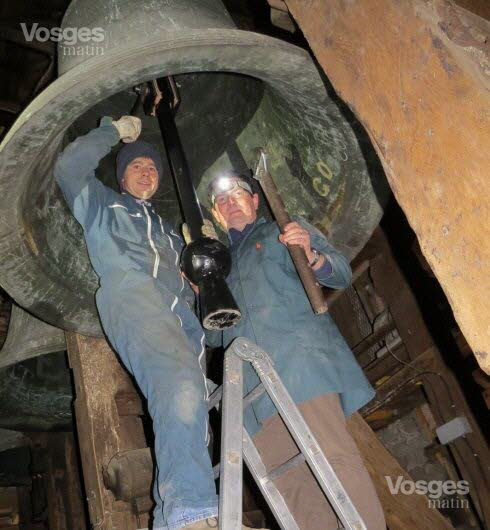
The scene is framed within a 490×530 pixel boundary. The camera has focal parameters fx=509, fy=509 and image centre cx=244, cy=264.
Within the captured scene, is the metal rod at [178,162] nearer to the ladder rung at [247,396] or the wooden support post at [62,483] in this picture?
the ladder rung at [247,396]

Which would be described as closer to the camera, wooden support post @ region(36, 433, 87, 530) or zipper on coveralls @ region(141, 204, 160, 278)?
zipper on coveralls @ region(141, 204, 160, 278)

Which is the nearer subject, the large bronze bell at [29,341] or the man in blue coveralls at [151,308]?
the man in blue coveralls at [151,308]

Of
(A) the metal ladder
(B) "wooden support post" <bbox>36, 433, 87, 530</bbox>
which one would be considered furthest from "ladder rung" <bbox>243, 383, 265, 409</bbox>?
(B) "wooden support post" <bbox>36, 433, 87, 530</bbox>

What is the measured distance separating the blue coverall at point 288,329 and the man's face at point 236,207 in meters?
0.09

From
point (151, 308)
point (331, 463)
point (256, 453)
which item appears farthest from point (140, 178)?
point (331, 463)

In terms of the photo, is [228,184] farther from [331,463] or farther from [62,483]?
[62,483]

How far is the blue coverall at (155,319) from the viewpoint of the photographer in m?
1.22

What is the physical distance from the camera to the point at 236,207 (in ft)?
6.73

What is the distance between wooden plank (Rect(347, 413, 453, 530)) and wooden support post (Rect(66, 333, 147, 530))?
3.02 ft

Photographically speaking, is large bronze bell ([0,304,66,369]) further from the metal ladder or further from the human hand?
the human hand

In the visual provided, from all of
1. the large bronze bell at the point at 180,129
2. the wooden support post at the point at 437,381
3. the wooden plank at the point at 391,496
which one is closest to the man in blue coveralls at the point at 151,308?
the large bronze bell at the point at 180,129

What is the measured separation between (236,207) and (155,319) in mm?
721

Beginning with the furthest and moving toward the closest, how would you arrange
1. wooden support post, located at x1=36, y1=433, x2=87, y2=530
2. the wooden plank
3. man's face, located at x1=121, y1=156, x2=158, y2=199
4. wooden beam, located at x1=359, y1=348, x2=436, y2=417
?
wooden support post, located at x1=36, y1=433, x2=87, y2=530 → wooden beam, located at x1=359, y1=348, x2=436, y2=417 → the wooden plank → man's face, located at x1=121, y1=156, x2=158, y2=199

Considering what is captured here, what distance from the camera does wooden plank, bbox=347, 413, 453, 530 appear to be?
6.84 feet
